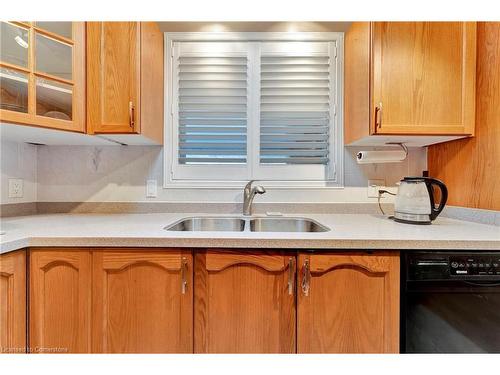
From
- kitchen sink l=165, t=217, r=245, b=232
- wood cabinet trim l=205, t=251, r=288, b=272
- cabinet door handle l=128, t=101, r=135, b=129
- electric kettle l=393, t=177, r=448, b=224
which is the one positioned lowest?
wood cabinet trim l=205, t=251, r=288, b=272

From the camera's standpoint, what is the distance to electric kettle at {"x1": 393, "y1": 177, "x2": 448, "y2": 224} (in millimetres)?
1254

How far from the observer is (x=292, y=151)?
1.67 m

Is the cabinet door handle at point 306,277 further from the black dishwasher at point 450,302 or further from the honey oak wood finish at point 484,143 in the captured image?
the honey oak wood finish at point 484,143

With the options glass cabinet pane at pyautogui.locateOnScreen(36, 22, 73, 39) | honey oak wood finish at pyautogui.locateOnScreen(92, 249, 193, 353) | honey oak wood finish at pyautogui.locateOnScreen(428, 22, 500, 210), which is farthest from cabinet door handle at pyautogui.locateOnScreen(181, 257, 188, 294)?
honey oak wood finish at pyautogui.locateOnScreen(428, 22, 500, 210)

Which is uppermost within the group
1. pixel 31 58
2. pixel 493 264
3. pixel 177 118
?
pixel 31 58

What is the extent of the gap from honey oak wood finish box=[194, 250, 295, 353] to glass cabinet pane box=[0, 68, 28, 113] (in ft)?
3.36

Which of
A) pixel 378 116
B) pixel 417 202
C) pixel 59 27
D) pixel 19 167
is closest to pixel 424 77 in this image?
pixel 378 116

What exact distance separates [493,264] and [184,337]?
3.98 ft

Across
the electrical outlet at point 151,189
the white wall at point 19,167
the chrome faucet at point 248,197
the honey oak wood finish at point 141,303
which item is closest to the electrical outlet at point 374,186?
the chrome faucet at point 248,197

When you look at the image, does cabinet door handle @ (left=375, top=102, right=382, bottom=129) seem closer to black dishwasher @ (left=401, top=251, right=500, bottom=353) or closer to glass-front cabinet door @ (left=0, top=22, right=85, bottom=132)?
black dishwasher @ (left=401, top=251, right=500, bottom=353)

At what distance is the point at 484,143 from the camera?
127cm

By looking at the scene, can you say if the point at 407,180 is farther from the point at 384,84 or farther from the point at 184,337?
the point at 184,337

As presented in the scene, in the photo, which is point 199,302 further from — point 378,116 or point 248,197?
point 378,116

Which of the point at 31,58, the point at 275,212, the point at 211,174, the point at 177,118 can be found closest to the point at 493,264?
the point at 275,212
